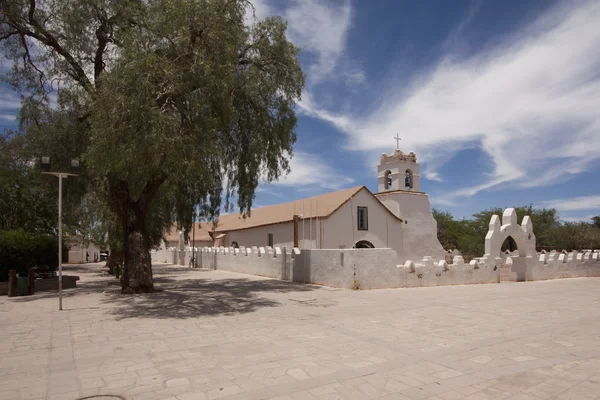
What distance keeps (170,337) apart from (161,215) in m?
18.5

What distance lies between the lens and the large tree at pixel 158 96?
1038cm

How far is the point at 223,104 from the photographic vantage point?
1154cm

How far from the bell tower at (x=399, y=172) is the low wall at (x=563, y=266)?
38.1 ft

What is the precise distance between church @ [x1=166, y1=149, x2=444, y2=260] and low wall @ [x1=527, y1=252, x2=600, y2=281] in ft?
34.4

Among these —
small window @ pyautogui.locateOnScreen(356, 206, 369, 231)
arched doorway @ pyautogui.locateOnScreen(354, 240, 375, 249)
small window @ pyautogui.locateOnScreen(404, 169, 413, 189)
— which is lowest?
arched doorway @ pyautogui.locateOnScreen(354, 240, 375, 249)

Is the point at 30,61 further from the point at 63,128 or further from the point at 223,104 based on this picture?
the point at 223,104

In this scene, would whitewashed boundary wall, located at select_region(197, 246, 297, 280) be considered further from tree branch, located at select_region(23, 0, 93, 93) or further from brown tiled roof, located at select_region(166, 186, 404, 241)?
tree branch, located at select_region(23, 0, 93, 93)

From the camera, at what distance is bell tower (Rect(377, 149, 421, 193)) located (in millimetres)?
32125

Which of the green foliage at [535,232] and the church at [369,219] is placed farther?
the green foliage at [535,232]

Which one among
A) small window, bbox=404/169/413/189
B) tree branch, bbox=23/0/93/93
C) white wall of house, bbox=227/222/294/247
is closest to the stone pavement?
tree branch, bbox=23/0/93/93

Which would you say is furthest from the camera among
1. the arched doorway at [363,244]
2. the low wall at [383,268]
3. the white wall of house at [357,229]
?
the arched doorway at [363,244]

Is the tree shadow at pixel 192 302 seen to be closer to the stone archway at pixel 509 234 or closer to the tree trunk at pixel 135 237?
the tree trunk at pixel 135 237

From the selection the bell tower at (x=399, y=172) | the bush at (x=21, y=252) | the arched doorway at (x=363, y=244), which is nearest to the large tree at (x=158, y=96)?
the bush at (x=21, y=252)

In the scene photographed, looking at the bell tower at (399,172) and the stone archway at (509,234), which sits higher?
the bell tower at (399,172)
